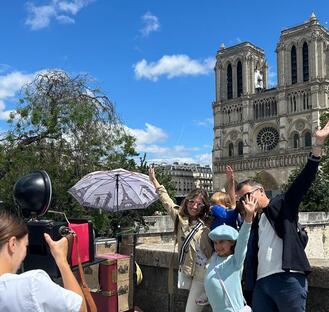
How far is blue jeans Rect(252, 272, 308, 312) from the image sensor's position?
130 inches

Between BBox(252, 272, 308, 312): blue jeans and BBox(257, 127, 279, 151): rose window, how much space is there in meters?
68.8

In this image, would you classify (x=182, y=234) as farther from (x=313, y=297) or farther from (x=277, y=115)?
(x=277, y=115)

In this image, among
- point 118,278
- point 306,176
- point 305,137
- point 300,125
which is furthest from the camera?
point 300,125

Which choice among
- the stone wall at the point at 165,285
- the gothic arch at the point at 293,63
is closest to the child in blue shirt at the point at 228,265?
the stone wall at the point at 165,285

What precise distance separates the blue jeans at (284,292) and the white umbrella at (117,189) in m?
4.02

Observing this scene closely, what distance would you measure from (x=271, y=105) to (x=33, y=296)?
7276 centimetres

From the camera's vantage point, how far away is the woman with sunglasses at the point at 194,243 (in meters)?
4.37

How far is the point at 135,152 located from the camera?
15.0 meters

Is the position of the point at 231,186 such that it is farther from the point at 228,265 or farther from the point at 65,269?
the point at 65,269

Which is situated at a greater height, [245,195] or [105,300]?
[245,195]

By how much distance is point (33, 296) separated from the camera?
2.01 meters

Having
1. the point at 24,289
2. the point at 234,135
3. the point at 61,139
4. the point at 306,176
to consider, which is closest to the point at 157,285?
the point at 306,176

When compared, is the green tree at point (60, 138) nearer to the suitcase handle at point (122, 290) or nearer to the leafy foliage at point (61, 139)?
the leafy foliage at point (61, 139)

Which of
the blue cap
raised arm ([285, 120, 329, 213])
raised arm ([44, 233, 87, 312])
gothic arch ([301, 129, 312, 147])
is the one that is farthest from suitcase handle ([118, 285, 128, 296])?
gothic arch ([301, 129, 312, 147])
